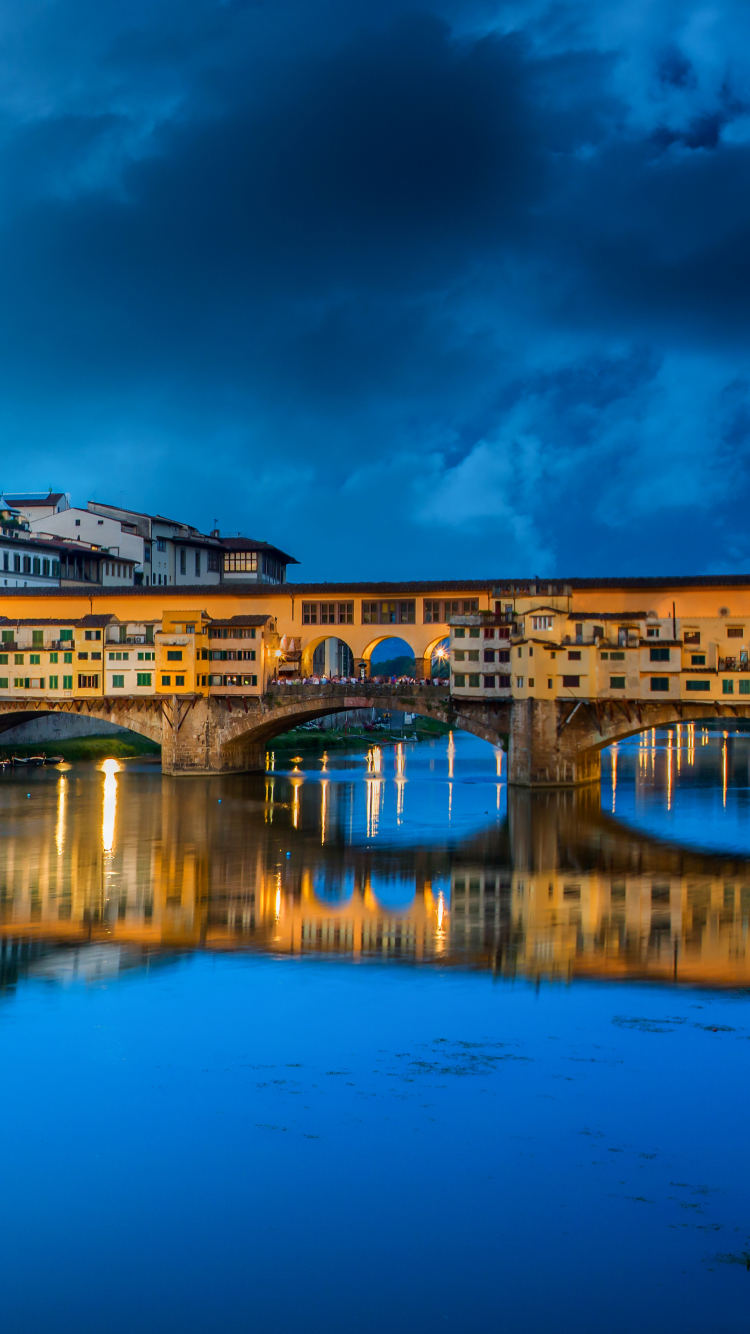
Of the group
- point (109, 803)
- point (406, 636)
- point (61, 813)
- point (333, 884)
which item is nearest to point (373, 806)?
point (109, 803)

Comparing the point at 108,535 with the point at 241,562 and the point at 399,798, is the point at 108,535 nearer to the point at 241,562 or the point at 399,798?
the point at 241,562

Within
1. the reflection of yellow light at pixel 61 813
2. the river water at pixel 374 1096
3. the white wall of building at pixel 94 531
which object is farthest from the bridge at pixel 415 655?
the river water at pixel 374 1096

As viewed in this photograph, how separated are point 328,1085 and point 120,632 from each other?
4761 centimetres

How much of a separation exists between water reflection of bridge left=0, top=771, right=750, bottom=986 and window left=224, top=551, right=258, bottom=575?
41.8 meters

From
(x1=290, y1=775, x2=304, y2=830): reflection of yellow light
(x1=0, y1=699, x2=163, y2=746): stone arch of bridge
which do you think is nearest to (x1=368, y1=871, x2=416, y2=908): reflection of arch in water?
(x1=290, y1=775, x2=304, y2=830): reflection of yellow light

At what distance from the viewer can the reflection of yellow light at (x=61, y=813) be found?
3922cm

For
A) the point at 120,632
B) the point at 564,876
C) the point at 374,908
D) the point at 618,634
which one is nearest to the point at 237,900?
the point at 374,908

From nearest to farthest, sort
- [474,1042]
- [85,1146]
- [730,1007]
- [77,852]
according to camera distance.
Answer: [85,1146] < [474,1042] < [730,1007] < [77,852]

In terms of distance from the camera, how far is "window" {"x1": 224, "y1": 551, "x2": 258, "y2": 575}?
88562 mm

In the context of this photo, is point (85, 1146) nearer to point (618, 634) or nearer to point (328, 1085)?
point (328, 1085)

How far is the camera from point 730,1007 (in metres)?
20.6

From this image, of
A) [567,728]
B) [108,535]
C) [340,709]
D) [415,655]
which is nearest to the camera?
[567,728]

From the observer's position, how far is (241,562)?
8919 cm

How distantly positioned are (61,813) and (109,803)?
3.74m
